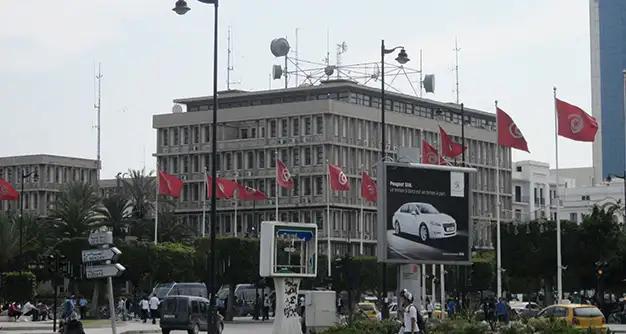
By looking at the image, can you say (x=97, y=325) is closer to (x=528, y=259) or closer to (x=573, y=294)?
(x=528, y=259)

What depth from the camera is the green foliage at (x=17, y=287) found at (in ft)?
256

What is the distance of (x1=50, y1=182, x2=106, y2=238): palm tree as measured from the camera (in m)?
93.9

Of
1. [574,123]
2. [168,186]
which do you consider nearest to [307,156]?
[168,186]

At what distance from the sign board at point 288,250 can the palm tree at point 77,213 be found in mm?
52329

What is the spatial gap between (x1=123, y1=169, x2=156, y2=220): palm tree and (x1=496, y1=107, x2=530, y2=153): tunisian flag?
1977 inches

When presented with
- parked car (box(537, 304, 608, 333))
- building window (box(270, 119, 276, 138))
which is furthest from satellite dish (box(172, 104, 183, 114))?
parked car (box(537, 304, 608, 333))

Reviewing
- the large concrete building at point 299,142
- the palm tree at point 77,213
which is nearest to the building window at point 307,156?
the large concrete building at point 299,142

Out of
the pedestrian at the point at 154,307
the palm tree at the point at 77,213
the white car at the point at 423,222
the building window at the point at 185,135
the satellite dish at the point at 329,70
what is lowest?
the pedestrian at the point at 154,307

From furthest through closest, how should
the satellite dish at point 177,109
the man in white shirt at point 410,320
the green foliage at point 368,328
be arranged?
1. the satellite dish at point 177,109
2. the green foliage at point 368,328
3. the man in white shirt at point 410,320

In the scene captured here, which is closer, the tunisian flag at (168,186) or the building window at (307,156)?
the tunisian flag at (168,186)

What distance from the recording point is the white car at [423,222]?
41312 millimetres

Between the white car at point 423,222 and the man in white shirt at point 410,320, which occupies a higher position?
the white car at point 423,222

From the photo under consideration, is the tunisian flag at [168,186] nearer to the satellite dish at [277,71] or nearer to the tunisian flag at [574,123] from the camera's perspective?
the tunisian flag at [574,123]

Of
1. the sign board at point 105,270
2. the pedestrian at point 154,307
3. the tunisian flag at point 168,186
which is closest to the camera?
the sign board at point 105,270
